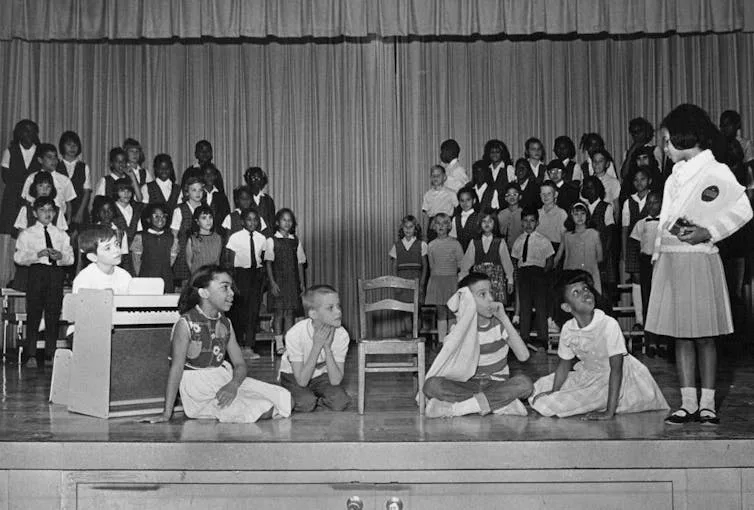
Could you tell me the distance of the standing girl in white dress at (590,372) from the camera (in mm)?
4289

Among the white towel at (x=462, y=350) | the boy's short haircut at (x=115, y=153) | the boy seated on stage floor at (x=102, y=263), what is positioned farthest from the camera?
the boy's short haircut at (x=115, y=153)

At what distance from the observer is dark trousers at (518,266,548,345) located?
7488mm

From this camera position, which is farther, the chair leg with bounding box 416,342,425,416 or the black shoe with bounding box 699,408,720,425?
the chair leg with bounding box 416,342,425,416

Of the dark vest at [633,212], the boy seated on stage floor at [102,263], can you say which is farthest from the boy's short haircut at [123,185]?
the dark vest at [633,212]

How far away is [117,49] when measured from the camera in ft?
30.9

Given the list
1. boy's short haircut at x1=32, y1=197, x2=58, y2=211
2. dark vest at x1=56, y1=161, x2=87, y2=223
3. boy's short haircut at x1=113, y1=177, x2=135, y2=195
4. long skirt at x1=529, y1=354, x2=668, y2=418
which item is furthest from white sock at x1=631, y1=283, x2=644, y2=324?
dark vest at x1=56, y1=161, x2=87, y2=223

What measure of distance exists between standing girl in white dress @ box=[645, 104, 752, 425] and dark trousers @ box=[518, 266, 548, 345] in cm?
346

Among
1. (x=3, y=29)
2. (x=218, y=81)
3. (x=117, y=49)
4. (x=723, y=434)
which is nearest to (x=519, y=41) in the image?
(x=218, y=81)

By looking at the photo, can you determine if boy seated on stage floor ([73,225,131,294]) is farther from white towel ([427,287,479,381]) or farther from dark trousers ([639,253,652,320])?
dark trousers ([639,253,652,320])

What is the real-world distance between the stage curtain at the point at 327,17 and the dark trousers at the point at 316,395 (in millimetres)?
4561

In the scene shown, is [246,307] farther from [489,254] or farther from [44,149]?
[44,149]

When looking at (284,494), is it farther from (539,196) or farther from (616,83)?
(616,83)

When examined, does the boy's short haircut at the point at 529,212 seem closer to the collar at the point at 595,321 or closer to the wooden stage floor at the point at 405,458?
the collar at the point at 595,321

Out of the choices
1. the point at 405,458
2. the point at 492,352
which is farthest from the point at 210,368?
the point at 492,352
